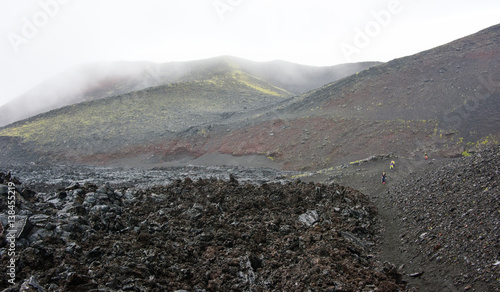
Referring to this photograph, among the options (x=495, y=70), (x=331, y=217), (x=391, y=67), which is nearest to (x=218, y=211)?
(x=331, y=217)

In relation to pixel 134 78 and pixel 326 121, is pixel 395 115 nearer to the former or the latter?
pixel 326 121

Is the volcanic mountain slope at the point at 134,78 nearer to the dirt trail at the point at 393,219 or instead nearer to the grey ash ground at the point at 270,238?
the dirt trail at the point at 393,219

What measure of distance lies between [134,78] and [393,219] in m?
89.2

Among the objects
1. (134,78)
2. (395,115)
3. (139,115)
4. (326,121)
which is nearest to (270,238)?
(395,115)

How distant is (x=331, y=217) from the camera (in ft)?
36.4

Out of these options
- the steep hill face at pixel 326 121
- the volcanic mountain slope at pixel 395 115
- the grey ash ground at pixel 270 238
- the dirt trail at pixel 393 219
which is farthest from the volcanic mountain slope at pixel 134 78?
the grey ash ground at pixel 270 238

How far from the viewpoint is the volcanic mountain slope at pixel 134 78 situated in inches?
3209

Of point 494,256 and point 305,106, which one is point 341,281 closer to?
point 494,256

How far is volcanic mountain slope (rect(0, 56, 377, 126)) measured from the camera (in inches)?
3209

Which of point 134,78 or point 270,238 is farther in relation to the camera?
point 134,78

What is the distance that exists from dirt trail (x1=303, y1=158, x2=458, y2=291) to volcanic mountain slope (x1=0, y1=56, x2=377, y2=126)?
2461 inches

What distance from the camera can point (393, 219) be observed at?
453 inches

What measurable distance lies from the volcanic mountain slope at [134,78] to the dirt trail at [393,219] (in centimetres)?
6251

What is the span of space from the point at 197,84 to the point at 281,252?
5857cm
